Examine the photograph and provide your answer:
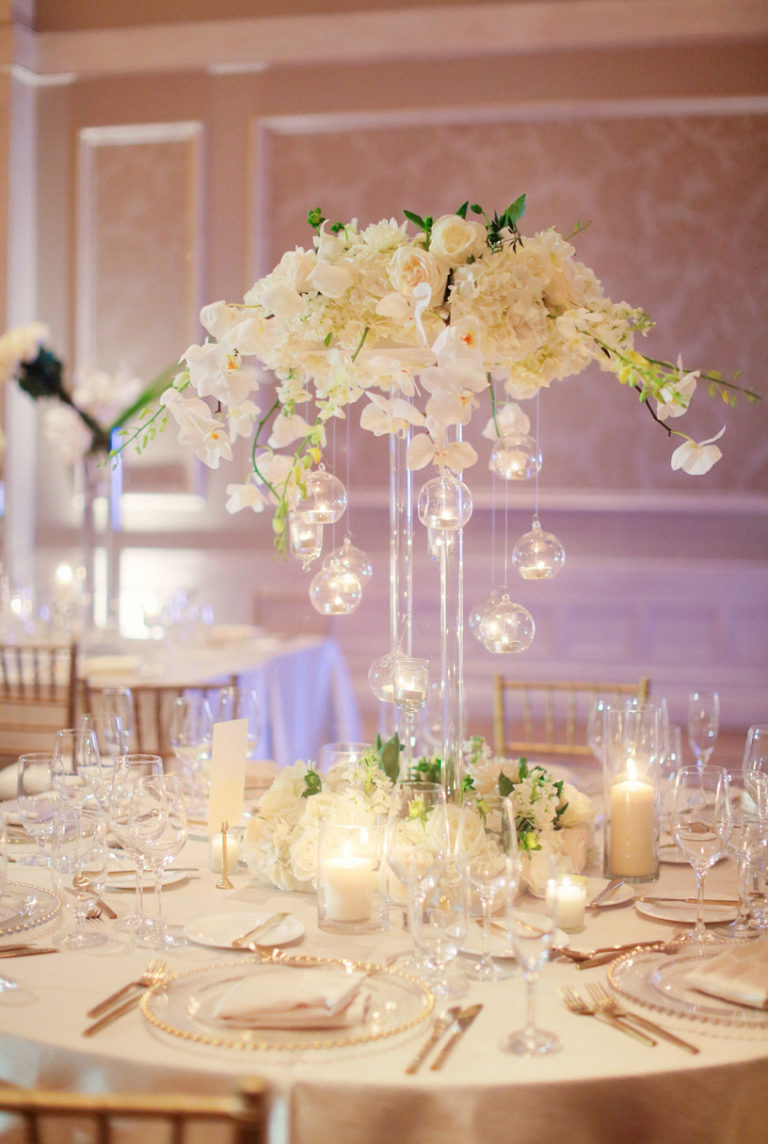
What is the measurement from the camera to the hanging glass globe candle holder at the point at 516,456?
7.19 ft

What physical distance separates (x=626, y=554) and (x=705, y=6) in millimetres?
3197

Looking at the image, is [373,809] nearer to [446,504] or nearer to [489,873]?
[489,873]

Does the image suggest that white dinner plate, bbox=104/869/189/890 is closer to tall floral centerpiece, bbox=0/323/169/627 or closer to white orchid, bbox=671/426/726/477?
white orchid, bbox=671/426/726/477

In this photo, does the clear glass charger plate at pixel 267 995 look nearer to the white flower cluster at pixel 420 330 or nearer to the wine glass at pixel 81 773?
the wine glass at pixel 81 773

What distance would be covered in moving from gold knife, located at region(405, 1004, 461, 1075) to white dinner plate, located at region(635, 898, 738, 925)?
1.53 feet

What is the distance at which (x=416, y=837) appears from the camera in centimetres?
147

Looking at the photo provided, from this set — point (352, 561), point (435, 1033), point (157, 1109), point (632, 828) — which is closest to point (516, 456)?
point (352, 561)

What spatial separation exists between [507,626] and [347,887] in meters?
0.54

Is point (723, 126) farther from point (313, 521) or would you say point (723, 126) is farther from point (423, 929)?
point (423, 929)

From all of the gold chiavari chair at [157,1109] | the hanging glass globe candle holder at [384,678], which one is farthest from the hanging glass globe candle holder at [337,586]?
the gold chiavari chair at [157,1109]

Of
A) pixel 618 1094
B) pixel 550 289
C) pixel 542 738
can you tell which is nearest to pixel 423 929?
pixel 618 1094

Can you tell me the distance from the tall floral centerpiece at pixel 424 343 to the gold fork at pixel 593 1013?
1.57ft

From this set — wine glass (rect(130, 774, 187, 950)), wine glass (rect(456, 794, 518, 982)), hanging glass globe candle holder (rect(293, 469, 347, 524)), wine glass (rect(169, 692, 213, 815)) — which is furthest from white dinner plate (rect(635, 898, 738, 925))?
wine glass (rect(169, 692, 213, 815))

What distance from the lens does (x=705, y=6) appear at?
6.91m
